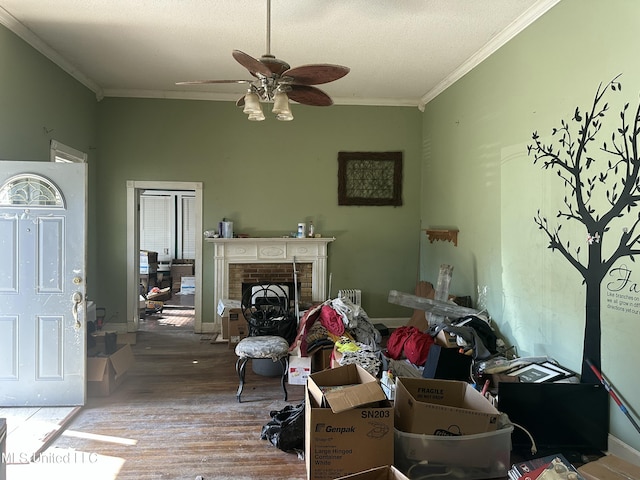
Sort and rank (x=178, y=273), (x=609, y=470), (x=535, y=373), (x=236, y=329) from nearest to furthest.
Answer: (x=609, y=470) → (x=535, y=373) → (x=236, y=329) → (x=178, y=273)

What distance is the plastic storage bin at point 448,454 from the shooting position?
2.00 m

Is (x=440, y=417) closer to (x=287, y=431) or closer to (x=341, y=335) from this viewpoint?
(x=287, y=431)

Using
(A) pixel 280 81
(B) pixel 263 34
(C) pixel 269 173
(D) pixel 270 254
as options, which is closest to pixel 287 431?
(A) pixel 280 81

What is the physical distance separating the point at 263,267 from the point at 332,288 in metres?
0.96

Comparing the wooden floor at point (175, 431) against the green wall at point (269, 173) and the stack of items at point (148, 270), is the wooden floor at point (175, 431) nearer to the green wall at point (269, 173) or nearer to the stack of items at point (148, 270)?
the green wall at point (269, 173)

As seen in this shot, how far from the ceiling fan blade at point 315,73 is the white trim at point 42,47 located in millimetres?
2452

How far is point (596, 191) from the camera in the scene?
2439 mm

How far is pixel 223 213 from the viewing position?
5148 mm

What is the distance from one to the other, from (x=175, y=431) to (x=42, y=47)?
3.58 metres

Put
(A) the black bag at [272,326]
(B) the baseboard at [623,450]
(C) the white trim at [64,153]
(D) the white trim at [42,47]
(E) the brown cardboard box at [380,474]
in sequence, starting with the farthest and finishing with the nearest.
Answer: (A) the black bag at [272,326] < (C) the white trim at [64,153] < (D) the white trim at [42,47] < (B) the baseboard at [623,450] < (E) the brown cardboard box at [380,474]

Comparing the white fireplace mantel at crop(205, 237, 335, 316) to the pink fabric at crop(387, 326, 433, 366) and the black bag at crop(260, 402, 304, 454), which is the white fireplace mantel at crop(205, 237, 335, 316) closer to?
the pink fabric at crop(387, 326, 433, 366)

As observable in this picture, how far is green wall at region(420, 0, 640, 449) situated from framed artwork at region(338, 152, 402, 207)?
87 centimetres

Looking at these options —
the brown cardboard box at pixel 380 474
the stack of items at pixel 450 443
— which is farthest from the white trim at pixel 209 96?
the brown cardboard box at pixel 380 474

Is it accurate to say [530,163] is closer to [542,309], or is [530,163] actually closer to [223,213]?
[542,309]
